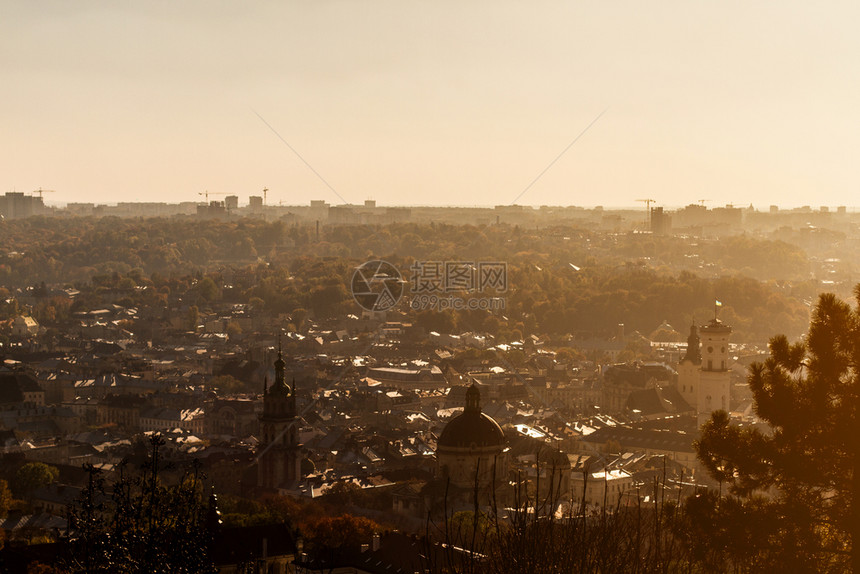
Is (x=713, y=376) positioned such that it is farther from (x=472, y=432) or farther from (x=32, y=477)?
(x=32, y=477)

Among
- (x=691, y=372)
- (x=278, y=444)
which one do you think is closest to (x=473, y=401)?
(x=278, y=444)

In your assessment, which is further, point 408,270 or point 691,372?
point 408,270

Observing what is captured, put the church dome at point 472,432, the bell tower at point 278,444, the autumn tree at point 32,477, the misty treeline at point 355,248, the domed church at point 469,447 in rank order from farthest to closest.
→ the misty treeline at point 355,248, the autumn tree at point 32,477, the bell tower at point 278,444, the church dome at point 472,432, the domed church at point 469,447

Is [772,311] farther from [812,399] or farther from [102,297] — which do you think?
[812,399]

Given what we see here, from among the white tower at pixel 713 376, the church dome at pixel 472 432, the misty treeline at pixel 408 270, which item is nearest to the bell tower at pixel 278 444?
the church dome at pixel 472 432

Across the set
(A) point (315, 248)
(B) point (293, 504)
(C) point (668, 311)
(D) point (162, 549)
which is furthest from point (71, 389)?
(A) point (315, 248)

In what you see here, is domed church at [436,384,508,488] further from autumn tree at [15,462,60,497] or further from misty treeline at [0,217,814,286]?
misty treeline at [0,217,814,286]

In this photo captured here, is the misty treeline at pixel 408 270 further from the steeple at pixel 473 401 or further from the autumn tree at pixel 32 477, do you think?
the autumn tree at pixel 32 477
